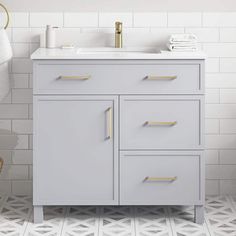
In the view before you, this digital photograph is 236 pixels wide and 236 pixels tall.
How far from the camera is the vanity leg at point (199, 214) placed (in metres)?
4.22

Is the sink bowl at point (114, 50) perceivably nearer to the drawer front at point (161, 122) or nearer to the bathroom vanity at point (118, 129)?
the bathroom vanity at point (118, 129)

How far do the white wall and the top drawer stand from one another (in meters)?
0.70

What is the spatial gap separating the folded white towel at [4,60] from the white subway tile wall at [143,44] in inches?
7.2

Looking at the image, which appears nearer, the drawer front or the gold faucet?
the drawer front

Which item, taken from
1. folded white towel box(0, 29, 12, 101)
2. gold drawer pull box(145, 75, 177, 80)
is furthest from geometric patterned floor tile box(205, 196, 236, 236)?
folded white towel box(0, 29, 12, 101)

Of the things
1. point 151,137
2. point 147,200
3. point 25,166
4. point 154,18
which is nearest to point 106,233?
point 147,200

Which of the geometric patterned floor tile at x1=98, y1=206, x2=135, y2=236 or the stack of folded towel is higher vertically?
the stack of folded towel

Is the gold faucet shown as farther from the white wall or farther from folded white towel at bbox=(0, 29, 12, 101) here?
folded white towel at bbox=(0, 29, 12, 101)

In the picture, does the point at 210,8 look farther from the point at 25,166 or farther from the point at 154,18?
the point at 25,166

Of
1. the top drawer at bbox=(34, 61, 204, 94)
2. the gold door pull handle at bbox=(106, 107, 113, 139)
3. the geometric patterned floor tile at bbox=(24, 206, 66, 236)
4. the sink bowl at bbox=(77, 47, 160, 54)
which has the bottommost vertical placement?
the geometric patterned floor tile at bbox=(24, 206, 66, 236)

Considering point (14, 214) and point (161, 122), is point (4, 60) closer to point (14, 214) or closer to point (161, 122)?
point (14, 214)

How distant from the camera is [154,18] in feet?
15.3

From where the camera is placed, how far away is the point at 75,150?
13.6 ft

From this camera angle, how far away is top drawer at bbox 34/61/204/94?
4074mm
